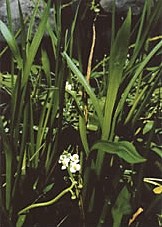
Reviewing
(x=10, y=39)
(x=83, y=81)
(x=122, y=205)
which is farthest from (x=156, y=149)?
(x=10, y=39)

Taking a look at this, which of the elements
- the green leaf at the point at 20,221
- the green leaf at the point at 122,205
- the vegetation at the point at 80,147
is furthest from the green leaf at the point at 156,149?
the green leaf at the point at 20,221

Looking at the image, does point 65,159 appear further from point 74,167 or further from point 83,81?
point 83,81

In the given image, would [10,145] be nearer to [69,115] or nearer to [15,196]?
[15,196]

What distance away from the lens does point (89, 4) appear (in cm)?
164

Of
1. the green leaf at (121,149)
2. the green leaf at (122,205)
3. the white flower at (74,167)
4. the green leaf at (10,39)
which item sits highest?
the green leaf at (10,39)

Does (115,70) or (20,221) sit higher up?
(115,70)

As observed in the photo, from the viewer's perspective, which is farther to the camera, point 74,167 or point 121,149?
point 74,167

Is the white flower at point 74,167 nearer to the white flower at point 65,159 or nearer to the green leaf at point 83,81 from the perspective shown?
the white flower at point 65,159

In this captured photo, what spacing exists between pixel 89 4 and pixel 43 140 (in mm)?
473

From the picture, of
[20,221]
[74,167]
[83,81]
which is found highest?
[83,81]

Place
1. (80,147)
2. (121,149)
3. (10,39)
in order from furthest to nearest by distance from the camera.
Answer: (80,147) → (10,39) → (121,149)

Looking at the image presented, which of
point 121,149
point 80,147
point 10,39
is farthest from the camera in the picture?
point 80,147

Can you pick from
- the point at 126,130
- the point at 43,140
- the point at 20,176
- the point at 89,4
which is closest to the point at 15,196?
the point at 20,176

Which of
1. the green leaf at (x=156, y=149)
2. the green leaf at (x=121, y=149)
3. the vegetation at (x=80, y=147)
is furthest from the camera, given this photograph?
the green leaf at (x=156, y=149)
